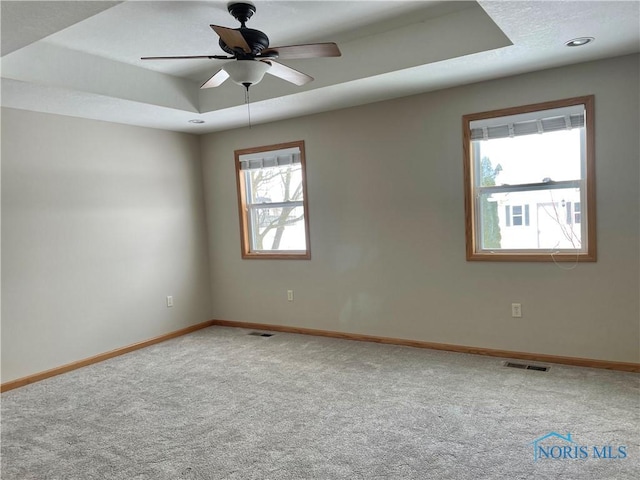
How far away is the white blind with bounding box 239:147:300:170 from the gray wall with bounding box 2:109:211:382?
0.67 m

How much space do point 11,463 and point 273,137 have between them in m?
3.58

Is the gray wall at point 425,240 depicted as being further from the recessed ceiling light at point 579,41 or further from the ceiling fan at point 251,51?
the ceiling fan at point 251,51

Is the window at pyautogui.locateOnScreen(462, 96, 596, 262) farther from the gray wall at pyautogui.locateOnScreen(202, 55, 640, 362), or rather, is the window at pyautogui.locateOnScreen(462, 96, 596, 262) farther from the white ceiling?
the white ceiling

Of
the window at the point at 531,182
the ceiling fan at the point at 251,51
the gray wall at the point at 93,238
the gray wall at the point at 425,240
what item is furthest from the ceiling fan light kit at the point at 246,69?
the gray wall at the point at 93,238

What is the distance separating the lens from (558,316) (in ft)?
11.7

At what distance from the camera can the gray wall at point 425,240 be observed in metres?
3.32

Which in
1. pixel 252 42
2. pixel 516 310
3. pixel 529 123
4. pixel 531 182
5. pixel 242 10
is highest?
pixel 242 10

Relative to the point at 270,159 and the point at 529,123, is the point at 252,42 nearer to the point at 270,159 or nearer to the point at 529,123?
the point at 529,123

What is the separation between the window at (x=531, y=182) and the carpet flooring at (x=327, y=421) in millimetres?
970

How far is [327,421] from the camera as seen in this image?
2.77m

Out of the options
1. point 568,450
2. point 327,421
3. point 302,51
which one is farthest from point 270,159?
point 568,450

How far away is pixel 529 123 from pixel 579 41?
0.80 metres

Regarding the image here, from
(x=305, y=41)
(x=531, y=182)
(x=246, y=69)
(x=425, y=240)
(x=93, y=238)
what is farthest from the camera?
(x=93, y=238)

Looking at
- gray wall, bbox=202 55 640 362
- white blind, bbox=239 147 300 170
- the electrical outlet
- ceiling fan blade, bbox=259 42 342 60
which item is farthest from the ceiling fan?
the electrical outlet
